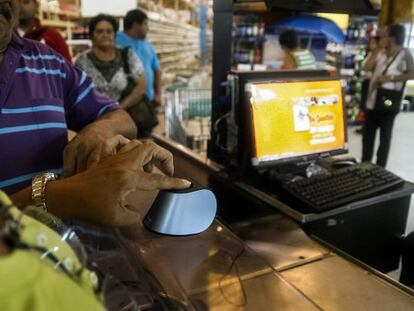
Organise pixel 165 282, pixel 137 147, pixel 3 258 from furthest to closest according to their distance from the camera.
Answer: pixel 165 282 → pixel 137 147 → pixel 3 258

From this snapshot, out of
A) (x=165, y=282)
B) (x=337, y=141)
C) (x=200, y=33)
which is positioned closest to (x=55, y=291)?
(x=165, y=282)

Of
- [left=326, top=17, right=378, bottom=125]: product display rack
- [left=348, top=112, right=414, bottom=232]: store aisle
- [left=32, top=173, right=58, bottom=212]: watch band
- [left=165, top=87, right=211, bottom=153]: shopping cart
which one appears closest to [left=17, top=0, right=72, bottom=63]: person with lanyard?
[left=165, top=87, right=211, bottom=153]: shopping cart

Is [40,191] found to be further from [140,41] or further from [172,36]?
[172,36]

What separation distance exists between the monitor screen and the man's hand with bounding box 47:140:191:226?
90cm

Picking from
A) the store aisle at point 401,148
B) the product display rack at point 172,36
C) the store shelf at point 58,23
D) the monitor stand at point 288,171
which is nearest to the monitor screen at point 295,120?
the monitor stand at point 288,171

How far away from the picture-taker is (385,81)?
13.3 ft

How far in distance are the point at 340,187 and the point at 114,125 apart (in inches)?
34.3

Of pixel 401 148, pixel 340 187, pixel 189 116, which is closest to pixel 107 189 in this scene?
pixel 340 187

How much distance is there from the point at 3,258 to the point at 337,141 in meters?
1.61

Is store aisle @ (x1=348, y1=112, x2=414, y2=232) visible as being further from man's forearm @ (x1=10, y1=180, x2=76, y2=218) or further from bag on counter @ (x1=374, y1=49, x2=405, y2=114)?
man's forearm @ (x1=10, y1=180, x2=76, y2=218)

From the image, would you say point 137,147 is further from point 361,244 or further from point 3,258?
point 361,244

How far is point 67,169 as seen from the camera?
0.84m

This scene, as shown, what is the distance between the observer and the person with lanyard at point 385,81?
3971 millimetres

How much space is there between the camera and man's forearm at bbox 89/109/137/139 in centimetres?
101
